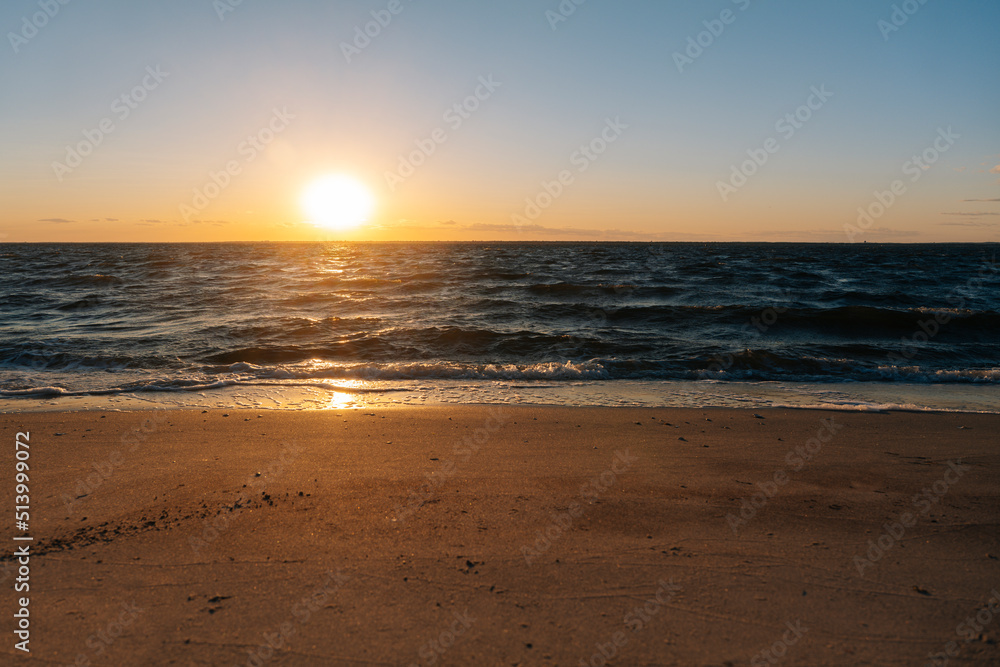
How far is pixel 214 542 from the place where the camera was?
12.7ft

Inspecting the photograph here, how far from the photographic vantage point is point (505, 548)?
3826 mm

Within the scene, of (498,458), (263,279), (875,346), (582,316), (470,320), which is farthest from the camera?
(263,279)

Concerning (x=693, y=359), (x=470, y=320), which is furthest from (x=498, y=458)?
(x=470, y=320)

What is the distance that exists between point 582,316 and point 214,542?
56.0 feet

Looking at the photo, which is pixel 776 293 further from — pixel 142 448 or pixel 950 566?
pixel 142 448

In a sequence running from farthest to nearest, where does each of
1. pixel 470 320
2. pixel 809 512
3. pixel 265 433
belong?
pixel 470 320 < pixel 265 433 < pixel 809 512
